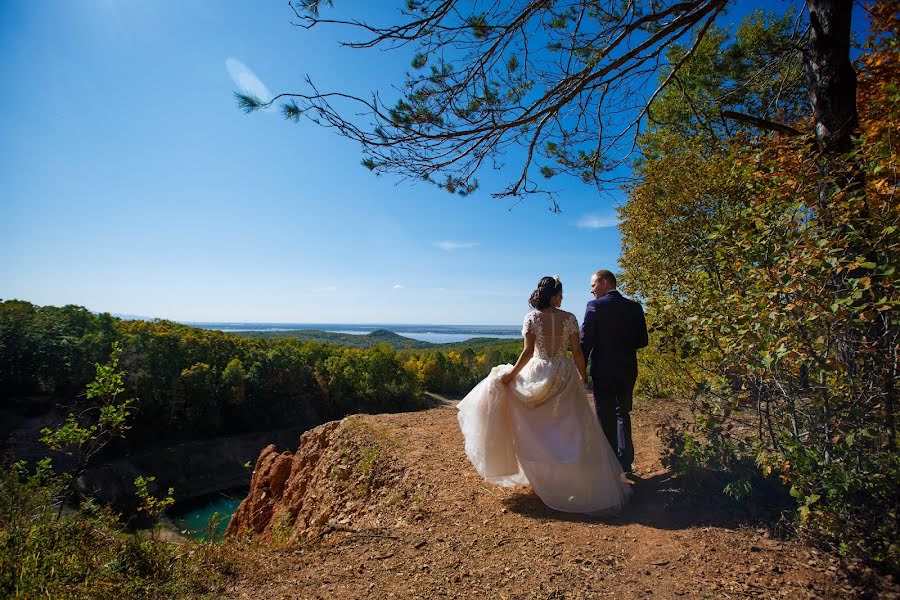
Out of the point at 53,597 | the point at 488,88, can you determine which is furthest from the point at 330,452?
the point at 488,88

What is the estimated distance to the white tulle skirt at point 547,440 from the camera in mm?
4133

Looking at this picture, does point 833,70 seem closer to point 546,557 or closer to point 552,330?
point 552,330

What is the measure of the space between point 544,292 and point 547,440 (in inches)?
64.6

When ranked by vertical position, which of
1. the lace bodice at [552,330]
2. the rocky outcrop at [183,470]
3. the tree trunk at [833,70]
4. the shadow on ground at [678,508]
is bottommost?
the rocky outcrop at [183,470]

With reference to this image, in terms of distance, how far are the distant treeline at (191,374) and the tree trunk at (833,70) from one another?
24257 mm

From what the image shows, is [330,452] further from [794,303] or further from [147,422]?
[147,422]

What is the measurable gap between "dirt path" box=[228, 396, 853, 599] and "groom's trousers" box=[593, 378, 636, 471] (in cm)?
45

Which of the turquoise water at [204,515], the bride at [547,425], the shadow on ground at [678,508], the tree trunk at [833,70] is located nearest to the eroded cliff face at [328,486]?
the bride at [547,425]

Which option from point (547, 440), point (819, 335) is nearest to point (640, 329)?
point (547, 440)

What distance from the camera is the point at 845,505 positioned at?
8.55 feet

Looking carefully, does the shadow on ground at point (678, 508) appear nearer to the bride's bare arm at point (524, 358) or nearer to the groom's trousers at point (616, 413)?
the groom's trousers at point (616, 413)

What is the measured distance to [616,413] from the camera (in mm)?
4789

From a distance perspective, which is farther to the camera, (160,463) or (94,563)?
(160,463)

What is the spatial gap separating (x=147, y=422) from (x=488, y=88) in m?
35.3
